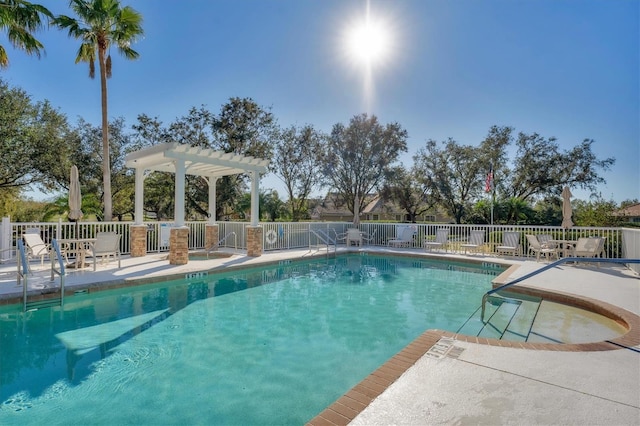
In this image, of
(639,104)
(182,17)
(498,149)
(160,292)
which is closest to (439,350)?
(160,292)

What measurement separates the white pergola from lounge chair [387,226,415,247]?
659cm

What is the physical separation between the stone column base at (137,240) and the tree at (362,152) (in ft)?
49.8

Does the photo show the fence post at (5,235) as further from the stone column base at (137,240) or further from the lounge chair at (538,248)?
the lounge chair at (538,248)

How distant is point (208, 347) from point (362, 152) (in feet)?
66.7

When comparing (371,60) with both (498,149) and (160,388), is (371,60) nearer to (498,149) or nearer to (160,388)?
(160,388)

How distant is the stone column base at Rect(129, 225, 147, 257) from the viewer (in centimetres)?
1132

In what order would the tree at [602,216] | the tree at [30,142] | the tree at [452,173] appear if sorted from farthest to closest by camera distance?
1. the tree at [452,173]
2. the tree at [30,142]
3. the tree at [602,216]

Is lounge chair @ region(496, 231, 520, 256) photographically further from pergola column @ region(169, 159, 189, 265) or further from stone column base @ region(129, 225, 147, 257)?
stone column base @ region(129, 225, 147, 257)

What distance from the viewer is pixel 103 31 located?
11.6m

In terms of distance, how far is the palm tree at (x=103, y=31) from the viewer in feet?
36.7

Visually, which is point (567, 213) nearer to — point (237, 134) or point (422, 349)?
point (422, 349)

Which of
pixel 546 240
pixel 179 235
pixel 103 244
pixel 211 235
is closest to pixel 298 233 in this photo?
pixel 211 235

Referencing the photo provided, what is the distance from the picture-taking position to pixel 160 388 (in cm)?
337

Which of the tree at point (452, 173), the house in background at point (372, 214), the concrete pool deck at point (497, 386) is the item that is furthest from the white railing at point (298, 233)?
the house in background at point (372, 214)
